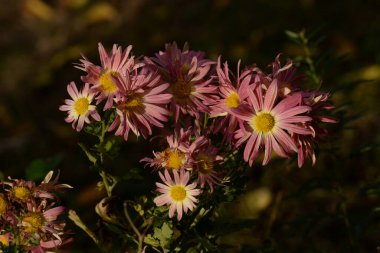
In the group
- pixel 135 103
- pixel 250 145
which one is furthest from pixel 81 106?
pixel 250 145

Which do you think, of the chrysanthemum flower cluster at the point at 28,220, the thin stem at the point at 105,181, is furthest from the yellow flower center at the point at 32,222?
the thin stem at the point at 105,181

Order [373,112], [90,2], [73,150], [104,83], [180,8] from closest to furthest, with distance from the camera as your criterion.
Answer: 1. [104,83]
2. [373,112]
3. [73,150]
4. [180,8]
5. [90,2]

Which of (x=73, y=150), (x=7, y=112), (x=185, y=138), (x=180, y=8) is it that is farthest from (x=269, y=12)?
(x=185, y=138)

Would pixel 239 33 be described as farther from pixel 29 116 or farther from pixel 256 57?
pixel 29 116

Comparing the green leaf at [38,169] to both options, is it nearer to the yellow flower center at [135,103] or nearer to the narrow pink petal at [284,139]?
the yellow flower center at [135,103]

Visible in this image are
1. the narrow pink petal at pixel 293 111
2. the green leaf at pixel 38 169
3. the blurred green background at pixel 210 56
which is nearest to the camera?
the narrow pink petal at pixel 293 111

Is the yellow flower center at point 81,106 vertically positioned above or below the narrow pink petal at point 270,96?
below
